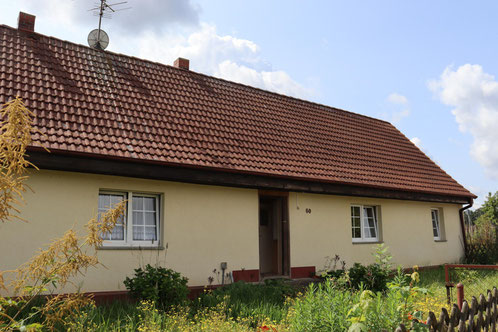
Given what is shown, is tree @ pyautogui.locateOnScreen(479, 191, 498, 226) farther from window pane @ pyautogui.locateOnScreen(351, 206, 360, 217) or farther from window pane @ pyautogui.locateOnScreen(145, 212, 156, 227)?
window pane @ pyautogui.locateOnScreen(145, 212, 156, 227)

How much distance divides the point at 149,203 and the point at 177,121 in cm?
236

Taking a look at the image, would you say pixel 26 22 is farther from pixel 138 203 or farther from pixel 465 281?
pixel 465 281

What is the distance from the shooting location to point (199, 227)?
9.59 m

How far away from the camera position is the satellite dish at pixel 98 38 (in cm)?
1322

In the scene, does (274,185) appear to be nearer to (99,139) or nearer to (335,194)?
(335,194)

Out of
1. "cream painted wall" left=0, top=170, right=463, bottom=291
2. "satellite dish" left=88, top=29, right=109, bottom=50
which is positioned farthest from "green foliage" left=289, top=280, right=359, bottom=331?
"satellite dish" left=88, top=29, right=109, bottom=50

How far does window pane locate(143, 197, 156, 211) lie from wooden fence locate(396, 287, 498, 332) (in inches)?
251

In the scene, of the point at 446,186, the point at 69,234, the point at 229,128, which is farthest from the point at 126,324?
the point at 446,186

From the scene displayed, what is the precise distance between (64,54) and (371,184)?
8.96 m

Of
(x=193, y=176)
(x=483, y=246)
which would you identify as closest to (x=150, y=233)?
(x=193, y=176)

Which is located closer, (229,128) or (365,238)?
(229,128)

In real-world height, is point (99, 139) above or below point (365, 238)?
above

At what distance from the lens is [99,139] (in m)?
8.66

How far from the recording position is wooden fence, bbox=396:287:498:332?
12.8 ft
